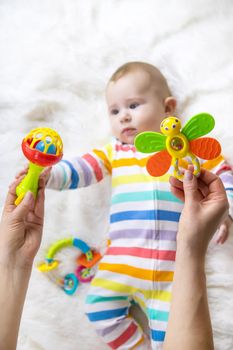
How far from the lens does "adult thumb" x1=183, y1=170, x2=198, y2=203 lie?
0.91 m

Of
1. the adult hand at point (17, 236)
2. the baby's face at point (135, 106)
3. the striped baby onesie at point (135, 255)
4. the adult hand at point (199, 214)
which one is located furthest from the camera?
the baby's face at point (135, 106)

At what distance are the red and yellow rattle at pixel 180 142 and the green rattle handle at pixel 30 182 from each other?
275mm

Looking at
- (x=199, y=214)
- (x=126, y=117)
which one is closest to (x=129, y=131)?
(x=126, y=117)

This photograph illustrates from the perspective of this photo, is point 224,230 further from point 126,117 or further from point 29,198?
point 29,198

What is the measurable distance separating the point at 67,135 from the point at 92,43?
1.26 feet

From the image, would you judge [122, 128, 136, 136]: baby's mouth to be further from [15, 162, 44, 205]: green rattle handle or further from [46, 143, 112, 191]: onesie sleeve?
[15, 162, 44, 205]: green rattle handle

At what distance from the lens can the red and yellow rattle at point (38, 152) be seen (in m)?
1.03

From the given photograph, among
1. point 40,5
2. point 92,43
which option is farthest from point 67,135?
point 40,5

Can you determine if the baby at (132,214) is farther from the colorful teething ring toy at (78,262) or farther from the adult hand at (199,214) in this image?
the adult hand at (199,214)

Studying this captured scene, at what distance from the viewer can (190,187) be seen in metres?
0.91

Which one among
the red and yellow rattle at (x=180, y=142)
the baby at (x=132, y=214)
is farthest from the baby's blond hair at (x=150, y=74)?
the red and yellow rattle at (x=180, y=142)

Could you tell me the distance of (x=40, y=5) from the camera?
1.68 meters

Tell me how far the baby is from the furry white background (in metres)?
0.09

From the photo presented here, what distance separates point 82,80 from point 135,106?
11.7 inches
